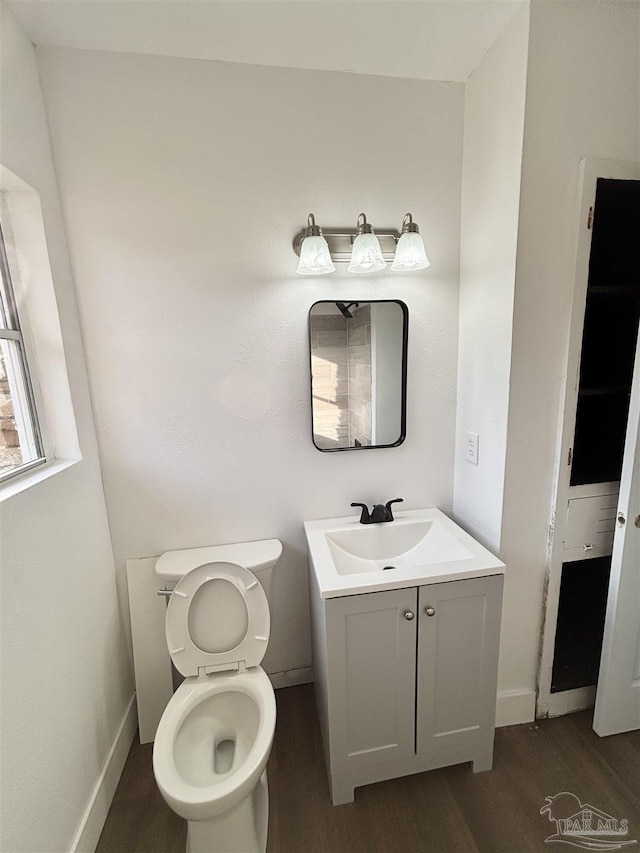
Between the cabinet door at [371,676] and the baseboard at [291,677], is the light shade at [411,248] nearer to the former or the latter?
the cabinet door at [371,676]

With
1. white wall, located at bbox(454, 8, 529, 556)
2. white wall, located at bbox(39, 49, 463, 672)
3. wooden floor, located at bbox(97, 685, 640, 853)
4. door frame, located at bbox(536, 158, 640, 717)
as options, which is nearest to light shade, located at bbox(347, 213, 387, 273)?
white wall, located at bbox(39, 49, 463, 672)

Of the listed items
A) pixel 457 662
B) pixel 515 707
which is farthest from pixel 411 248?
pixel 515 707

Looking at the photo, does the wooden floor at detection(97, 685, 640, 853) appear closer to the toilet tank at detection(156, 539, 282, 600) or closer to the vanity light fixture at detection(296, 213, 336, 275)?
the toilet tank at detection(156, 539, 282, 600)

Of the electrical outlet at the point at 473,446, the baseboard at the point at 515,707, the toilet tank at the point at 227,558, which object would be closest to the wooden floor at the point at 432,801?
the baseboard at the point at 515,707

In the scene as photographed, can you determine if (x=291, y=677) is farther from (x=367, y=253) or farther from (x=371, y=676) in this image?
(x=367, y=253)

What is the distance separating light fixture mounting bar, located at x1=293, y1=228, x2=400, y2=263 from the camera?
4.90 ft

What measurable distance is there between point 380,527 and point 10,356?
1464 millimetres

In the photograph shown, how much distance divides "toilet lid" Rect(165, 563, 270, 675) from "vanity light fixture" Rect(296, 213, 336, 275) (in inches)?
44.5

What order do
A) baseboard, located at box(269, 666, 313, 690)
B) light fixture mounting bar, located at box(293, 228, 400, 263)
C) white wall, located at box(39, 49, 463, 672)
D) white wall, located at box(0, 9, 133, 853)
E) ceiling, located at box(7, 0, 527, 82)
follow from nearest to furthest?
white wall, located at box(0, 9, 133, 853), ceiling, located at box(7, 0, 527, 82), white wall, located at box(39, 49, 463, 672), light fixture mounting bar, located at box(293, 228, 400, 263), baseboard, located at box(269, 666, 313, 690)

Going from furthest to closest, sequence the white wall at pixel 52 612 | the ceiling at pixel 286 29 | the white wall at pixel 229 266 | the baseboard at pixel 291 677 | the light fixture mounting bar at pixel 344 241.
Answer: the baseboard at pixel 291 677
the light fixture mounting bar at pixel 344 241
the white wall at pixel 229 266
the ceiling at pixel 286 29
the white wall at pixel 52 612

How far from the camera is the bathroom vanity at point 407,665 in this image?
1263mm

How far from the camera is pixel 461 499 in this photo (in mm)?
1752

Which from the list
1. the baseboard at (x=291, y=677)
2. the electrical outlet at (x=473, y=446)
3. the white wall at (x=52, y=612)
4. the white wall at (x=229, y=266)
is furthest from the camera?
the baseboard at (x=291, y=677)

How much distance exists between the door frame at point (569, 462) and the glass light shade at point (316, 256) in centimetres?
86
